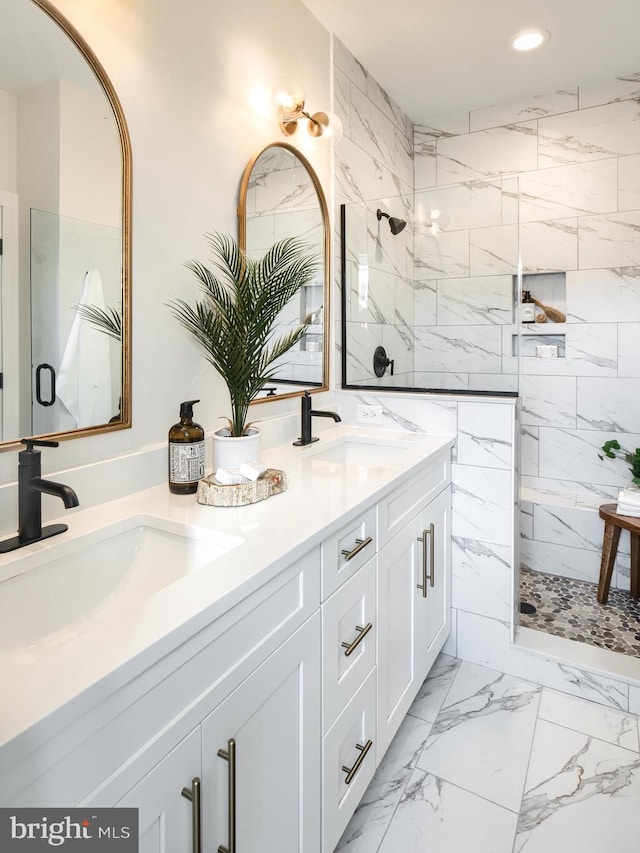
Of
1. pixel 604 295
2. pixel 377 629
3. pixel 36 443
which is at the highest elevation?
pixel 604 295

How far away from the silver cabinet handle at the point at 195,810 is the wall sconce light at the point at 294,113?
6.57 ft

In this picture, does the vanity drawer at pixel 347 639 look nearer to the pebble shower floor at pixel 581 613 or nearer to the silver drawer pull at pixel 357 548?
the silver drawer pull at pixel 357 548

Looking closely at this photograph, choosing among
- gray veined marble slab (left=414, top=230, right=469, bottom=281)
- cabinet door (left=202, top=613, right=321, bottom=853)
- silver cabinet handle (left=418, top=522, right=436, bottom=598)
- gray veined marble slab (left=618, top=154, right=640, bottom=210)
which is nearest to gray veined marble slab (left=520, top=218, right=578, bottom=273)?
gray veined marble slab (left=618, top=154, right=640, bottom=210)

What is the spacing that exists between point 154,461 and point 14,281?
556 mm

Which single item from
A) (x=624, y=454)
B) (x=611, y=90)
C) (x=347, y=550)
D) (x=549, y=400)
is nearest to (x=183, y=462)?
(x=347, y=550)

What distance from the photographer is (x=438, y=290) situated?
8.54ft

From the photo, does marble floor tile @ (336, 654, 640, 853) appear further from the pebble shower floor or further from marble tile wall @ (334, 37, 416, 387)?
marble tile wall @ (334, 37, 416, 387)

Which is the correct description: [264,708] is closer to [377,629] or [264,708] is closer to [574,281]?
[377,629]

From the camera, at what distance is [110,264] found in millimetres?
1247

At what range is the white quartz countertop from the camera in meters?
0.59

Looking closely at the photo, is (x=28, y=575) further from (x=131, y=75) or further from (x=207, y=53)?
(x=207, y=53)

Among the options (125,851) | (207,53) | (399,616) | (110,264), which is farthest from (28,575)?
(207,53)

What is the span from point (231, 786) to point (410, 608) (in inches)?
38.1

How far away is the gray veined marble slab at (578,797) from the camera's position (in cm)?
138
